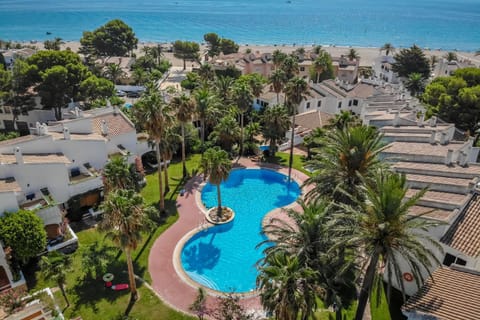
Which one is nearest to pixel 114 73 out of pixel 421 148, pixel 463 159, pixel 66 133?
pixel 66 133

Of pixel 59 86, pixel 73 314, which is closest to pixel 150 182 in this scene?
pixel 73 314

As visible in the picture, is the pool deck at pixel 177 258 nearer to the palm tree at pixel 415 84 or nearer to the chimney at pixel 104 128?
the chimney at pixel 104 128

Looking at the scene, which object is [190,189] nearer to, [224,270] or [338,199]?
[224,270]

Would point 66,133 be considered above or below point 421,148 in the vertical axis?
below

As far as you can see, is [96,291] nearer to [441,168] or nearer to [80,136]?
[80,136]

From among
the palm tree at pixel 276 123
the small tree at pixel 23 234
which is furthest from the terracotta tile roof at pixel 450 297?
the palm tree at pixel 276 123
